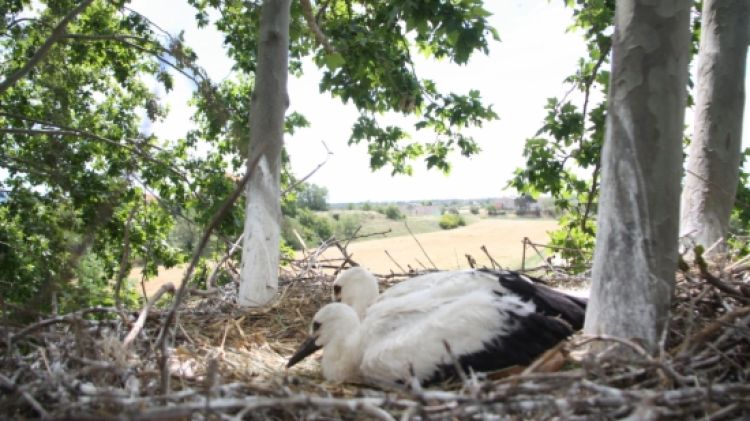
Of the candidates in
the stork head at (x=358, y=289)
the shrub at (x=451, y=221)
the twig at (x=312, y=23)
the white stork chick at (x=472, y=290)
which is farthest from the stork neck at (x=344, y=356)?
the shrub at (x=451, y=221)

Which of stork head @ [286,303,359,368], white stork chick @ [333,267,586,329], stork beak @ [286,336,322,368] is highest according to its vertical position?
white stork chick @ [333,267,586,329]

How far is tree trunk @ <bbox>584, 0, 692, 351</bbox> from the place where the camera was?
69.0 inches

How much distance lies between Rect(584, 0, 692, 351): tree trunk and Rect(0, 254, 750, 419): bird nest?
4.9 inches

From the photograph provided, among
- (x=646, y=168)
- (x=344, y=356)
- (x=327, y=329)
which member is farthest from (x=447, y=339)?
(x=646, y=168)

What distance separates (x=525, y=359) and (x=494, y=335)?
5.6 inches

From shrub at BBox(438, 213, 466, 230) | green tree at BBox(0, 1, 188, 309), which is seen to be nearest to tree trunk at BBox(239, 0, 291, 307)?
green tree at BBox(0, 1, 188, 309)

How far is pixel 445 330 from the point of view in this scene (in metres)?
→ 2.06

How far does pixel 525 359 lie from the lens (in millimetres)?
2008

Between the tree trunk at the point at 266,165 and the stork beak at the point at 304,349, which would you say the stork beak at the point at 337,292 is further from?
the stork beak at the point at 304,349

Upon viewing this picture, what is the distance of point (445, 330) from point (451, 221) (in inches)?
441

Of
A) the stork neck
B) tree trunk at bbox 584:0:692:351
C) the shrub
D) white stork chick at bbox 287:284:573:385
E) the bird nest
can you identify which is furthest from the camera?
the shrub

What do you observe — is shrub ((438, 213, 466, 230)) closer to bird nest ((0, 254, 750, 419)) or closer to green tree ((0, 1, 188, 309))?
green tree ((0, 1, 188, 309))

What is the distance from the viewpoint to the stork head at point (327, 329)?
2375mm

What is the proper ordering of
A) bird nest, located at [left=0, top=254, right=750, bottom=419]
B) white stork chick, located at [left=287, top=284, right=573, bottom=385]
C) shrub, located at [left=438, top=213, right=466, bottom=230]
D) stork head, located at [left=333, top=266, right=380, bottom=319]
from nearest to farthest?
bird nest, located at [left=0, top=254, right=750, bottom=419]
white stork chick, located at [left=287, top=284, right=573, bottom=385]
stork head, located at [left=333, top=266, right=380, bottom=319]
shrub, located at [left=438, top=213, right=466, bottom=230]
